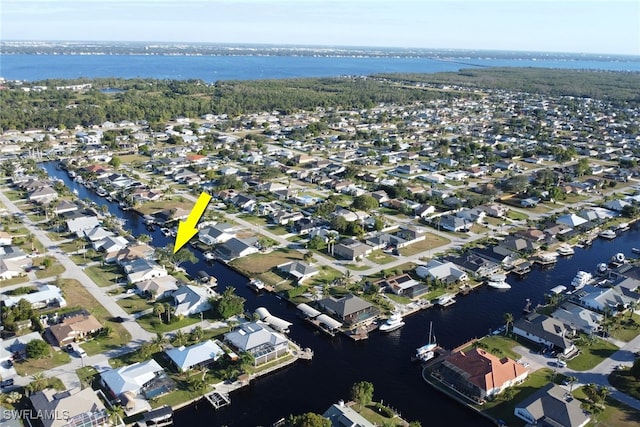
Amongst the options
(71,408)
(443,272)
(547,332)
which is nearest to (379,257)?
(443,272)

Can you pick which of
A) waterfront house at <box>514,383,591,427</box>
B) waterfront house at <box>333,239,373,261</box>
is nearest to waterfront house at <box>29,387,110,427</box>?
waterfront house at <box>514,383,591,427</box>

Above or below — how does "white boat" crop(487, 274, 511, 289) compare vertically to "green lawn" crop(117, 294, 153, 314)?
above

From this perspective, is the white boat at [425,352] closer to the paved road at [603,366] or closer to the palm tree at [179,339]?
the paved road at [603,366]

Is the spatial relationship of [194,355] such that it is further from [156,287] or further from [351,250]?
[351,250]

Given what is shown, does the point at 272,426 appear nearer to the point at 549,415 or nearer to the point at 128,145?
the point at 549,415

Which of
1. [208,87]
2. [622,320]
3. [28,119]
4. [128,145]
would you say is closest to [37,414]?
[622,320]

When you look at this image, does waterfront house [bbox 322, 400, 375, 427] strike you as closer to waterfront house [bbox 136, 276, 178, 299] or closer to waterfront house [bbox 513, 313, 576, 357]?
waterfront house [bbox 513, 313, 576, 357]
